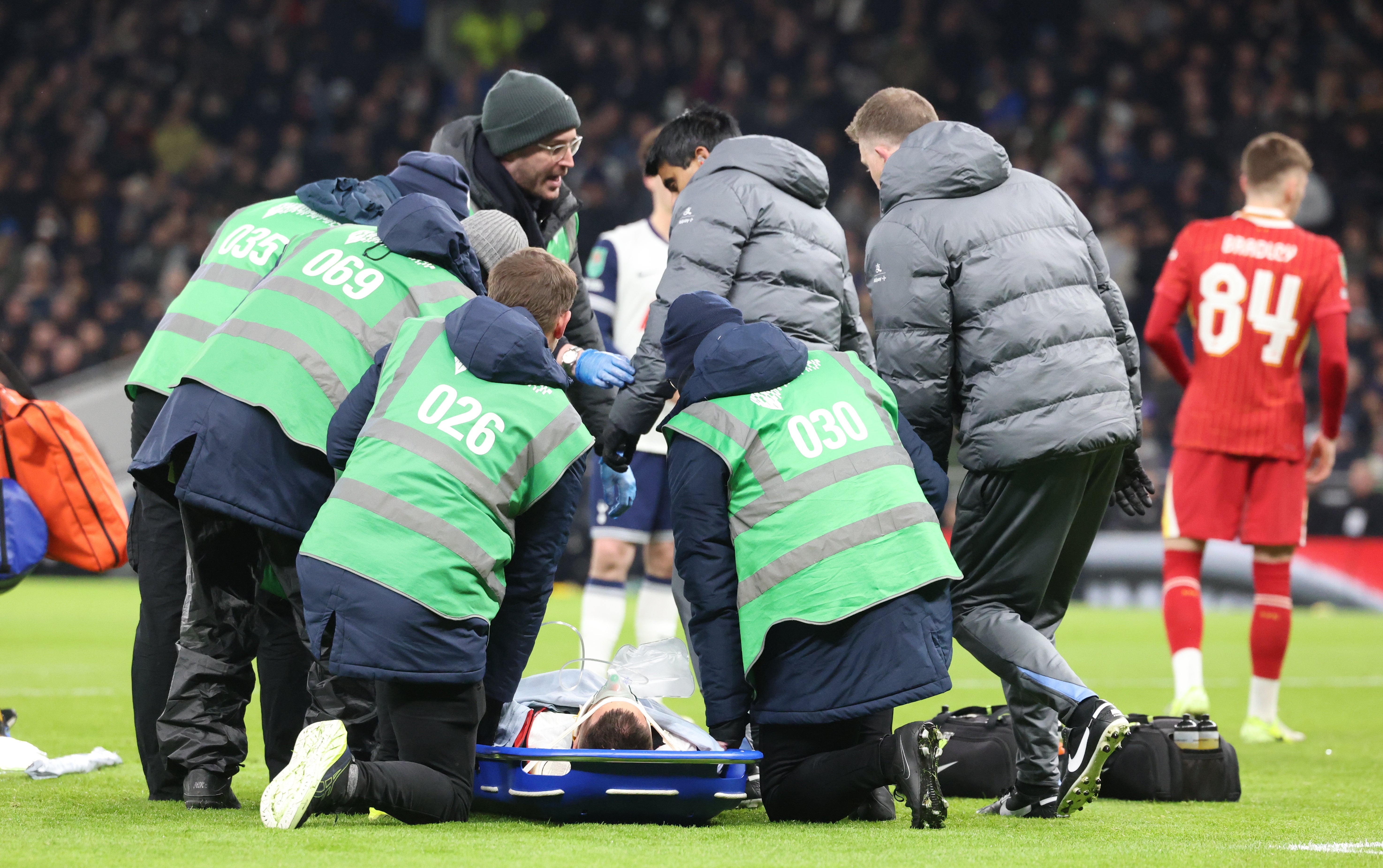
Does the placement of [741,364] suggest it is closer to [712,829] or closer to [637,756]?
[637,756]

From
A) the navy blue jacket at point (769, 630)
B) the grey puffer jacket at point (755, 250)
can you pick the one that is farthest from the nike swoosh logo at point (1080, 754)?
the grey puffer jacket at point (755, 250)

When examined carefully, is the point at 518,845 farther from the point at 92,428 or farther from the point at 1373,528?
the point at 92,428

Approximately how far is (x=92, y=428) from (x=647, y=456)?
11744mm

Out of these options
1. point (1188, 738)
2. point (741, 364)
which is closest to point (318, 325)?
point (741, 364)

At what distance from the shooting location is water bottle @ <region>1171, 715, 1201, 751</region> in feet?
16.2

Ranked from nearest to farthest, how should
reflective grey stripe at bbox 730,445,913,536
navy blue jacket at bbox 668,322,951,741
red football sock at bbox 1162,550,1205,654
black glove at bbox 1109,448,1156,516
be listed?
navy blue jacket at bbox 668,322,951,741
reflective grey stripe at bbox 730,445,913,536
black glove at bbox 1109,448,1156,516
red football sock at bbox 1162,550,1205,654

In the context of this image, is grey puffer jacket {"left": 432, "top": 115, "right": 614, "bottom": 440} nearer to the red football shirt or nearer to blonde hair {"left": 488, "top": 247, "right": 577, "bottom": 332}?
blonde hair {"left": 488, "top": 247, "right": 577, "bottom": 332}

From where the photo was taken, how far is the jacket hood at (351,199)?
4.64 metres

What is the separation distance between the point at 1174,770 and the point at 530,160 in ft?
9.05

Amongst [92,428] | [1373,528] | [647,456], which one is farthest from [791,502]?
[92,428]

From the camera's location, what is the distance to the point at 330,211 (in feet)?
15.2

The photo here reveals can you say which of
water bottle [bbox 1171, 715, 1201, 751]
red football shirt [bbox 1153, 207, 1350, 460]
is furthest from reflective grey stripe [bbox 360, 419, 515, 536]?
red football shirt [bbox 1153, 207, 1350, 460]

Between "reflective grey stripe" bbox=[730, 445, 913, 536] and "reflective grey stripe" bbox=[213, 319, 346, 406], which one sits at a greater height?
"reflective grey stripe" bbox=[213, 319, 346, 406]

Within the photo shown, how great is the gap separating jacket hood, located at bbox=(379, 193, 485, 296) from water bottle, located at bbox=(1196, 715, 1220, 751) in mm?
2514
